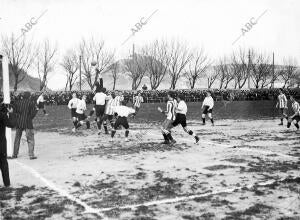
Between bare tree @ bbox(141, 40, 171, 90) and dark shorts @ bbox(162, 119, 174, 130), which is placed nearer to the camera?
dark shorts @ bbox(162, 119, 174, 130)

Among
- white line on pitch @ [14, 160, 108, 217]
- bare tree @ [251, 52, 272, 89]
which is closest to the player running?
white line on pitch @ [14, 160, 108, 217]

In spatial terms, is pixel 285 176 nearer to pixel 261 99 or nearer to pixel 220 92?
pixel 220 92

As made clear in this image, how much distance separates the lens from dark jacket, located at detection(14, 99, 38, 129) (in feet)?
32.2

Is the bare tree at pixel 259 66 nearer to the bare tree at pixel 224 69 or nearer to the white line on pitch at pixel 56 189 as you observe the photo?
the bare tree at pixel 224 69

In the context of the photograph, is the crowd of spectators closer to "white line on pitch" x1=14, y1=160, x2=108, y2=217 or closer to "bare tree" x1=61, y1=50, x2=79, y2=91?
"bare tree" x1=61, y1=50, x2=79, y2=91

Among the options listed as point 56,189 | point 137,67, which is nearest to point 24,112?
point 56,189

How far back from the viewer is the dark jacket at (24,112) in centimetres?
981

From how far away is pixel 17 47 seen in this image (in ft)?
143

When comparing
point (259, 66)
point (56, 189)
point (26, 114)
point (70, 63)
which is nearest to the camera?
point (56, 189)

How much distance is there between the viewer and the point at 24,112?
989cm

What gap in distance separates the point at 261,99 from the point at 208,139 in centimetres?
4245

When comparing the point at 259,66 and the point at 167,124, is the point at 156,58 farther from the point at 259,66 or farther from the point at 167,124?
the point at 167,124

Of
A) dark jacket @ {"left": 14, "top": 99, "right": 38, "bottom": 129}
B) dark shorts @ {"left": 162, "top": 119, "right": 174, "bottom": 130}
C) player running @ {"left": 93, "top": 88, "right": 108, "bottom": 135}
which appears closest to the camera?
dark jacket @ {"left": 14, "top": 99, "right": 38, "bottom": 129}

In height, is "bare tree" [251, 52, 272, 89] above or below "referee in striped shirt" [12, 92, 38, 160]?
above
